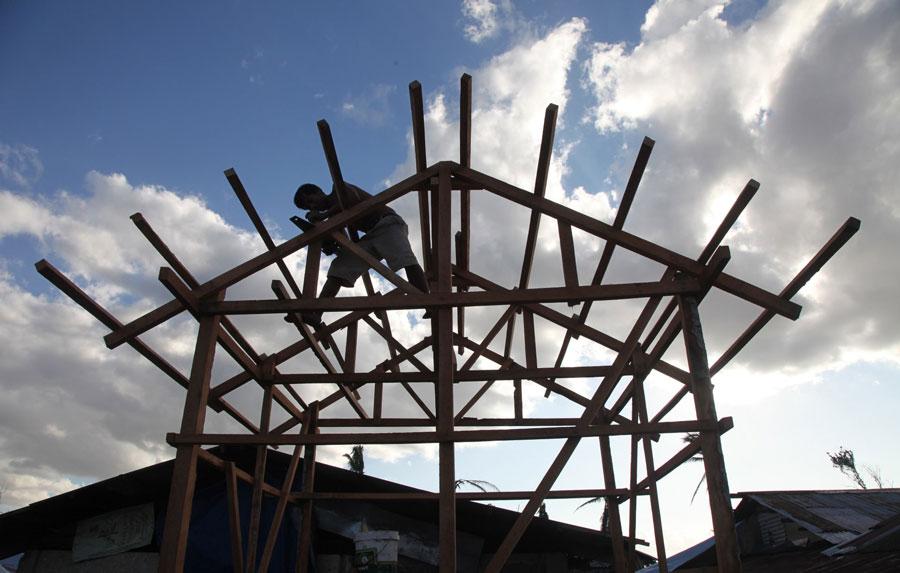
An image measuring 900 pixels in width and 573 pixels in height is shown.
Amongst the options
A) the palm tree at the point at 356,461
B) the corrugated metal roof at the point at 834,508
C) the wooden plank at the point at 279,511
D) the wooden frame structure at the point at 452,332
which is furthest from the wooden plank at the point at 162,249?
the palm tree at the point at 356,461

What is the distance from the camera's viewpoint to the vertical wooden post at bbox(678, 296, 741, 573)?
15.6 ft

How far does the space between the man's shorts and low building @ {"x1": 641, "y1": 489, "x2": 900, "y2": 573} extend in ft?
26.1

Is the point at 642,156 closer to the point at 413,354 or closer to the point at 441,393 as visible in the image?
the point at 441,393

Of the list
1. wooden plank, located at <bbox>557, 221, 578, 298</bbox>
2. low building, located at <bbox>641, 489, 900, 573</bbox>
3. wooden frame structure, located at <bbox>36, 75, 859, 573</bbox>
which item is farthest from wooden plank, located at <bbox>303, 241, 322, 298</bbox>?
low building, located at <bbox>641, 489, 900, 573</bbox>

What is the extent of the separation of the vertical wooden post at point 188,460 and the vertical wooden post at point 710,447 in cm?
439

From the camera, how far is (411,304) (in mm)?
5875

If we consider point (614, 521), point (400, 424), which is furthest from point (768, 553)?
point (400, 424)

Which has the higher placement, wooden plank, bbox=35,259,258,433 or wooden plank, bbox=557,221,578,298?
wooden plank, bbox=557,221,578,298

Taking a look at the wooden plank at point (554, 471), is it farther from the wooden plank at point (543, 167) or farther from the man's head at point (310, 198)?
the man's head at point (310, 198)

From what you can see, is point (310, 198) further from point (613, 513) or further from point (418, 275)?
point (613, 513)

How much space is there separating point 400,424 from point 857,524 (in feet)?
33.9

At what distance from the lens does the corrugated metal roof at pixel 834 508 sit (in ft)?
40.7

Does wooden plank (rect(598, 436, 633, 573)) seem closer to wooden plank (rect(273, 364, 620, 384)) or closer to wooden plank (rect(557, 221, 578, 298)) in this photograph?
wooden plank (rect(273, 364, 620, 384))

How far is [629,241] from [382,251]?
2914 millimetres
